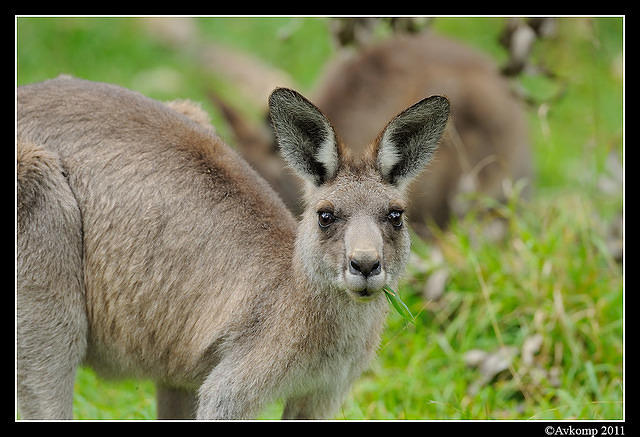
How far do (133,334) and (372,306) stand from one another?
1217 mm

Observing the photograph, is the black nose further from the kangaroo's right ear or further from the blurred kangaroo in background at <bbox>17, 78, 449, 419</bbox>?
the kangaroo's right ear

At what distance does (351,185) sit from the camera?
4.25 m

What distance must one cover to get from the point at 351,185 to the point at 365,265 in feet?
1.66

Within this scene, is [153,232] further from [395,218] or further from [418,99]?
[418,99]

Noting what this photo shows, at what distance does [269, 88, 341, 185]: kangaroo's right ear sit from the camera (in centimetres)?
421

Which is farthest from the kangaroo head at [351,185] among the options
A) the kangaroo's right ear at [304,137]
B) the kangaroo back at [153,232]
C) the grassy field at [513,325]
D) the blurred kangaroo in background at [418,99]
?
the blurred kangaroo in background at [418,99]

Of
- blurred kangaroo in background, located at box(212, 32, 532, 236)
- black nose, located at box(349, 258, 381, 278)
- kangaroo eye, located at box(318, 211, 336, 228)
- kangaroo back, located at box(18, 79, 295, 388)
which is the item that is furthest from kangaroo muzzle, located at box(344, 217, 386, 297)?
blurred kangaroo in background, located at box(212, 32, 532, 236)

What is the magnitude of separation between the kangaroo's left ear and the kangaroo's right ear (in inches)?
9.0

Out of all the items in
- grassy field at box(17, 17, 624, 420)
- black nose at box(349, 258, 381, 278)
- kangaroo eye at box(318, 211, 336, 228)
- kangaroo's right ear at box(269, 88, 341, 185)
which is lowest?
grassy field at box(17, 17, 624, 420)

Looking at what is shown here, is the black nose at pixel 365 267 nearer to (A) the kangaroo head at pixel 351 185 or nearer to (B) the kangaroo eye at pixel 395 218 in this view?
(A) the kangaroo head at pixel 351 185

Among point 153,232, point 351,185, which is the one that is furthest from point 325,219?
point 153,232

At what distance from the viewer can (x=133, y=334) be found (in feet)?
15.2

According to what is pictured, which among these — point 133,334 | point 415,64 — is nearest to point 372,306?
point 133,334
